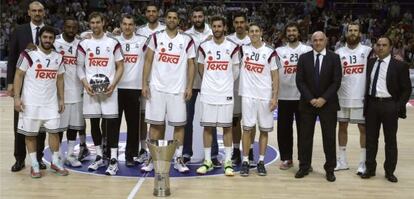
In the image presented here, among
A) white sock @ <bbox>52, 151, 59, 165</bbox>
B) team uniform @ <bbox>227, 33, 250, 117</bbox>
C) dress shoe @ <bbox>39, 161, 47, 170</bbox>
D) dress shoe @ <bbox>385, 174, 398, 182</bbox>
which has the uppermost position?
team uniform @ <bbox>227, 33, 250, 117</bbox>

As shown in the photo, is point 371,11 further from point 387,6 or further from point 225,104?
point 225,104

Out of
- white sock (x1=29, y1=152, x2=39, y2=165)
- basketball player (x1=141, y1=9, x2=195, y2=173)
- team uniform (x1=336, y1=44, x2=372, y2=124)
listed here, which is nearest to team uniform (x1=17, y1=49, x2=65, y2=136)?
white sock (x1=29, y1=152, x2=39, y2=165)

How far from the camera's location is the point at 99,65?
19.2 ft

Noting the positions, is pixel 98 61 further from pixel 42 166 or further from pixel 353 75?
pixel 353 75

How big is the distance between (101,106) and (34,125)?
0.72 m

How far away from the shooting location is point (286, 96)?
20.2 ft

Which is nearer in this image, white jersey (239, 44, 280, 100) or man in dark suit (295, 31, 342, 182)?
man in dark suit (295, 31, 342, 182)

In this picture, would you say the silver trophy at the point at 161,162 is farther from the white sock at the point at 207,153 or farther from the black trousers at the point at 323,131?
the black trousers at the point at 323,131

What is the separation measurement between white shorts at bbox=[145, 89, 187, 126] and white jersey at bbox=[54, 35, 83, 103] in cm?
83

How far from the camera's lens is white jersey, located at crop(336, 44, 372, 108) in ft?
19.5

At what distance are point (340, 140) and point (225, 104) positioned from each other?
1.46 m

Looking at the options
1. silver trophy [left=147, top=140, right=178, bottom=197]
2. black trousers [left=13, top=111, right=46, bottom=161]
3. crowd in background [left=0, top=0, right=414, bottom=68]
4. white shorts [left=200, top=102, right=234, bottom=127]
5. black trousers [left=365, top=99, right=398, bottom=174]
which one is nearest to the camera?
silver trophy [left=147, top=140, right=178, bottom=197]

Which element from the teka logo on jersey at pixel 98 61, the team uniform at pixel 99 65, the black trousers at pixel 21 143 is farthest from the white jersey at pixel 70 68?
the black trousers at pixel 21 143

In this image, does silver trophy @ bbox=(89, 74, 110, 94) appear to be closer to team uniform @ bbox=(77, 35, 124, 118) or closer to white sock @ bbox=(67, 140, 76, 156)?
team uniform @ bbox=(77, 35, 124, 118)
